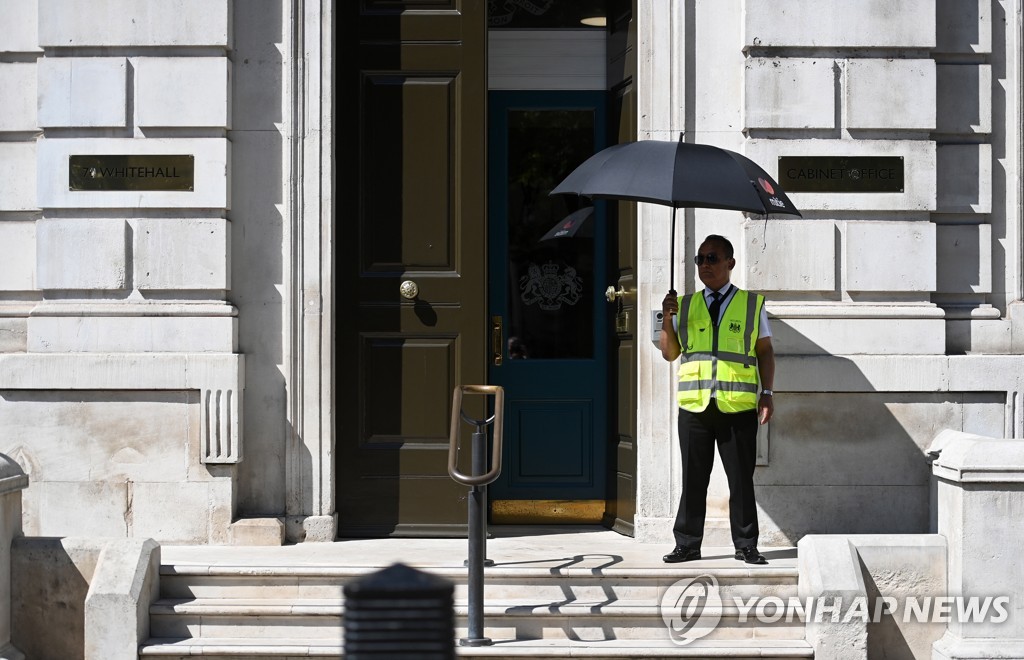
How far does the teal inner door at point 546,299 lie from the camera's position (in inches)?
381

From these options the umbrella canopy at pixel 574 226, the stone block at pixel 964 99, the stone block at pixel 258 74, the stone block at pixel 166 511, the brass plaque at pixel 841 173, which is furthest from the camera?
the umbrella canopy at pixel 574 226

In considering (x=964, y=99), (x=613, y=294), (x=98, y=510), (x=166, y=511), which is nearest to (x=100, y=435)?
(x=98, y=510)

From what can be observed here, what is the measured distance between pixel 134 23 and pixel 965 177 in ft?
18.4

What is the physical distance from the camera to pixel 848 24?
865cm

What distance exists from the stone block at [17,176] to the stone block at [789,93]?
4.76 meters

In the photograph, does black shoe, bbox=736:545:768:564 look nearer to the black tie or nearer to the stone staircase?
the stone staircase

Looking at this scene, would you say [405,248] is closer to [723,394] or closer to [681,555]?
[723,394]

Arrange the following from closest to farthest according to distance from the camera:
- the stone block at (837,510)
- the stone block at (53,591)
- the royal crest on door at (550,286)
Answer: the stone block at (53,591)
the stone block at (837,510)
the royal crest on door at (550,286)

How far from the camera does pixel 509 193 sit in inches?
384

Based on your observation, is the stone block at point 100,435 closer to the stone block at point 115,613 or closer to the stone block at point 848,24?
the stone block at point 115,613

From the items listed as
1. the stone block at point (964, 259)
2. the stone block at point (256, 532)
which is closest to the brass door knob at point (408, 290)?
the stone block at point (256, 532)

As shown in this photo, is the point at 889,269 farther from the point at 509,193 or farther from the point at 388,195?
the point at 388,195

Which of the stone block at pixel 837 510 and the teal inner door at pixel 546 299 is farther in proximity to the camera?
the teal inner door at pixel 546 299

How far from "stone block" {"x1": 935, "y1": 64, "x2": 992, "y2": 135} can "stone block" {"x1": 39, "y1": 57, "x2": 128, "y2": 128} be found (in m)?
5.44
